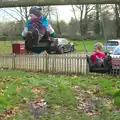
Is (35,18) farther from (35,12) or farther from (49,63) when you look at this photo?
(49,63)

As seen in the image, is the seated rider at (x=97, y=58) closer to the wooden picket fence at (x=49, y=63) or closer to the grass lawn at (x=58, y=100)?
the grass lawn at (x=58, y=100)

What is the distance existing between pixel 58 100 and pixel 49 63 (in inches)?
300

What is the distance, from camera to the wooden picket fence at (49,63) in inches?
628

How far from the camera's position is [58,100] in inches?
368

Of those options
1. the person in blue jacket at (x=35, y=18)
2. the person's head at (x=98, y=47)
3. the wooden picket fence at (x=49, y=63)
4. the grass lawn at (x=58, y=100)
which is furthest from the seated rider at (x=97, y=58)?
the person in blue jacket at (x=35, y=18)

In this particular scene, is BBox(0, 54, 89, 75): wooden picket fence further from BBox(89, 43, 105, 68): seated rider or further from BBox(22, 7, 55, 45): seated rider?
BBox(22, 7, 55, 45): seated rider

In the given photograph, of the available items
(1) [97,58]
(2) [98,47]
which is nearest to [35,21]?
(2) [98,47]

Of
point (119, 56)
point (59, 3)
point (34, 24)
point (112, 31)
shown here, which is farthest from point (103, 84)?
point (34, 24)

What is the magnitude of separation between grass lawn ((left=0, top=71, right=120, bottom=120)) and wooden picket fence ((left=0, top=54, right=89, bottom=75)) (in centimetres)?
374

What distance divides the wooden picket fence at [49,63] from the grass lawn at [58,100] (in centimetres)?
374

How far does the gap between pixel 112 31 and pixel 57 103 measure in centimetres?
239

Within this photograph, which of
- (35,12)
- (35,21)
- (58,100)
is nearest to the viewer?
(35,12)

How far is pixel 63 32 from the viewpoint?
7754mm

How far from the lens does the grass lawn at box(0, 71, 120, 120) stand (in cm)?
813
